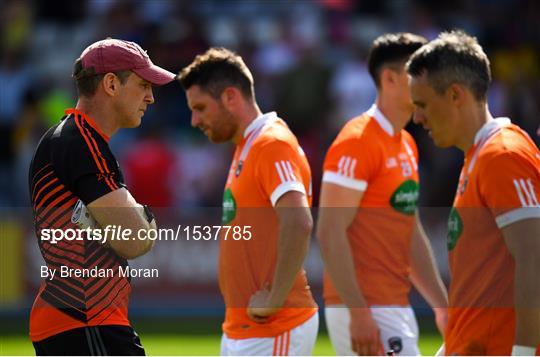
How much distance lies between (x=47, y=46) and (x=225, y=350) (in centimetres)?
1091

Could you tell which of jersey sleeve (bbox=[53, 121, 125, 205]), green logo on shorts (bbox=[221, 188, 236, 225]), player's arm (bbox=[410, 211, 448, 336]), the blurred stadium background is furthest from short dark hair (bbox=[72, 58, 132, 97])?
the blurred stadium background

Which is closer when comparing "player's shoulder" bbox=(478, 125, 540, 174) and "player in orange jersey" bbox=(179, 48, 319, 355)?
"player's shoulder" bbox=(478, 125, 540, 174)

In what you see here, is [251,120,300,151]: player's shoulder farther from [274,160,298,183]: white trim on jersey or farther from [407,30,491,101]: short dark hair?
[407,30,491,101]: short dark hair

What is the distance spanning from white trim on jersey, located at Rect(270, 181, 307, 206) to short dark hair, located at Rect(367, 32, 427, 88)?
A: 1157 mm

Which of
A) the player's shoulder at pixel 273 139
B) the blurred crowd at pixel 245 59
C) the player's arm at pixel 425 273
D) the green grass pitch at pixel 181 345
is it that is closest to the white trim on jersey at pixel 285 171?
the player's shoulder at pixel 273 139

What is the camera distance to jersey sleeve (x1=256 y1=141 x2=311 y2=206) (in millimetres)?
5750

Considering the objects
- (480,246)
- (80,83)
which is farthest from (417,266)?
(80,83)

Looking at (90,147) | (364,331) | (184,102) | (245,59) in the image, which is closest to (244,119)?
(364,331)

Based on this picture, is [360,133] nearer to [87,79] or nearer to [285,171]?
[285,171]

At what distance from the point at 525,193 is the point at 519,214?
0.09 metres

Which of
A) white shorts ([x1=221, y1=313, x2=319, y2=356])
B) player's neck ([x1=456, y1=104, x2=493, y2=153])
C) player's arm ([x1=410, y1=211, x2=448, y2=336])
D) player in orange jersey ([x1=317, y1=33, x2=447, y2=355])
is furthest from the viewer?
player's arm ([x1=410, y1=211, x2=448, y2=336])

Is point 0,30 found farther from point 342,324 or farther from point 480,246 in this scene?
point 480,246

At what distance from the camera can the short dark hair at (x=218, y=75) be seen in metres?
6.26

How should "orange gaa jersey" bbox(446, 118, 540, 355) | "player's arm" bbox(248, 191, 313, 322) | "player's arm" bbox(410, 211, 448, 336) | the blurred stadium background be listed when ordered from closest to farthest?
"orange gaa jersey" bbox(446, 118, 540, 355) → "player's arm" bbox(248, 191, 313, 322) → "player's arm" bbox(410, 211, 448, 336) → the blurred stadium background
